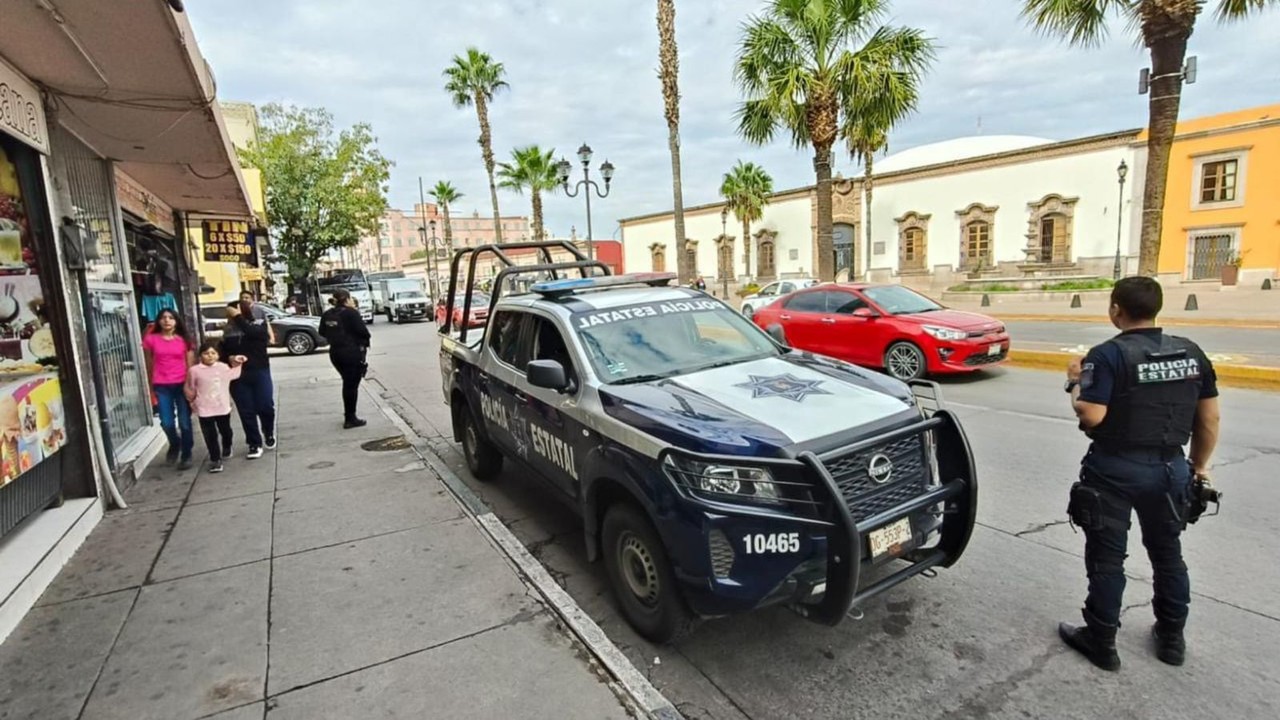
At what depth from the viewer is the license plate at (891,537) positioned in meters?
2.80

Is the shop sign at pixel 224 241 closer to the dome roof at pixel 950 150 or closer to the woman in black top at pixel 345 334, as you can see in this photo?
the woman in black top at pixel 345 334

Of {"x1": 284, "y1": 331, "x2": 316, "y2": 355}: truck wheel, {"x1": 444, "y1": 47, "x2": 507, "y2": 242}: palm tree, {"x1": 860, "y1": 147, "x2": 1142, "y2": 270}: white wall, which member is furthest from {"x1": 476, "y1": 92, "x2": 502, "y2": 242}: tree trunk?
{"x1": 860, "y1": 147, "x2": 1142, "y2": 270}: white wall

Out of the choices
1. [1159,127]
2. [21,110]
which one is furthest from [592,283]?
[1159,127]

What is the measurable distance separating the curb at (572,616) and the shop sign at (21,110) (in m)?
3.98

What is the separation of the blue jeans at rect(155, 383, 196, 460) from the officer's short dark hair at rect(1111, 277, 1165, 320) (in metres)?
7.77

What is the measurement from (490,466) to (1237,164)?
1517 inches

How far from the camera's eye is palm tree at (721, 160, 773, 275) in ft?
138

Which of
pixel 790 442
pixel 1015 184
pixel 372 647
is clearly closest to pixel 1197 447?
pixel 790 442

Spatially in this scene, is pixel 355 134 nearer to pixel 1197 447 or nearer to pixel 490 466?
pixel 490 466

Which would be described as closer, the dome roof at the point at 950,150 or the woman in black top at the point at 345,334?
the woman in black top at the point at 345,334

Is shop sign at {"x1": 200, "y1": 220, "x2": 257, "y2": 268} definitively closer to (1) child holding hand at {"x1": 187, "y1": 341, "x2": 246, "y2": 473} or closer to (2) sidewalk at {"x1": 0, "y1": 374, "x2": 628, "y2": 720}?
(1) child holding hand at {"x1": 187, "y1": 341, "x2": 246, "y2": 473}

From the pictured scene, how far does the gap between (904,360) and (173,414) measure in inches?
368

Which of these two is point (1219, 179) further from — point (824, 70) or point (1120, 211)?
point (824, 70)

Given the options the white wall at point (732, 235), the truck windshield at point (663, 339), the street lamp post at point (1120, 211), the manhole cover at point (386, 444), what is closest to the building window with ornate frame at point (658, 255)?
the white wall at point (732, 235)
